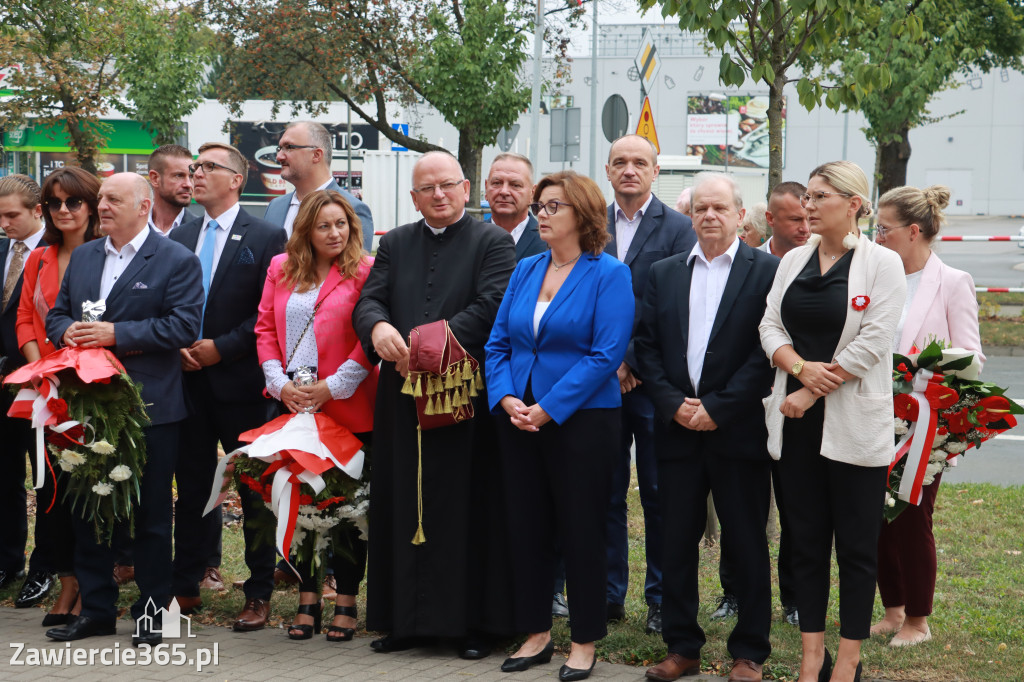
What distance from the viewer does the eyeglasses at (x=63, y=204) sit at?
Result: 592 centimetres

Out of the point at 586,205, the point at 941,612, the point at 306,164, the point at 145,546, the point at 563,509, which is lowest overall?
the point at 941,612

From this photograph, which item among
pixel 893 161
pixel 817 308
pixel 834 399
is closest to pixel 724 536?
pixel 834 399

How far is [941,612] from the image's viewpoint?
227 inches

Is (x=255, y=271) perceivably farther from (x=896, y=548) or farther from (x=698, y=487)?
(x=896, y=548)

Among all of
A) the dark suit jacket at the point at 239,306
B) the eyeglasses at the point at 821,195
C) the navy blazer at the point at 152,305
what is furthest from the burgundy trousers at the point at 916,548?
the navy blazer at the point at 152,305

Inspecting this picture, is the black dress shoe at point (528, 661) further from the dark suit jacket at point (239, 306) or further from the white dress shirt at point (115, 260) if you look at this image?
the white dress shirt at point (115, 260)

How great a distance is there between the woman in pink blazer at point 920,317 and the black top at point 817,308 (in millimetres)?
760

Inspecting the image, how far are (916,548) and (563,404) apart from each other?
6.26 feet

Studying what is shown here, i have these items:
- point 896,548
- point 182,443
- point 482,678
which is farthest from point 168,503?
point 896,548

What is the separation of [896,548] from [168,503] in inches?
144

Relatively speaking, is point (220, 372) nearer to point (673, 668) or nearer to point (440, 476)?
point (440, 476)

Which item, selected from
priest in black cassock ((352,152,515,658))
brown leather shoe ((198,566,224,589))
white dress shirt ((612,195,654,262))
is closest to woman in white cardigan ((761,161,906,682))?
white dress shirt ((612,195,654,262))

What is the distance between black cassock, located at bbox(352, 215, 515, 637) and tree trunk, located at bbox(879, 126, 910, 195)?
16.4 metres

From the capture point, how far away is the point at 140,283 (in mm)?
5496
